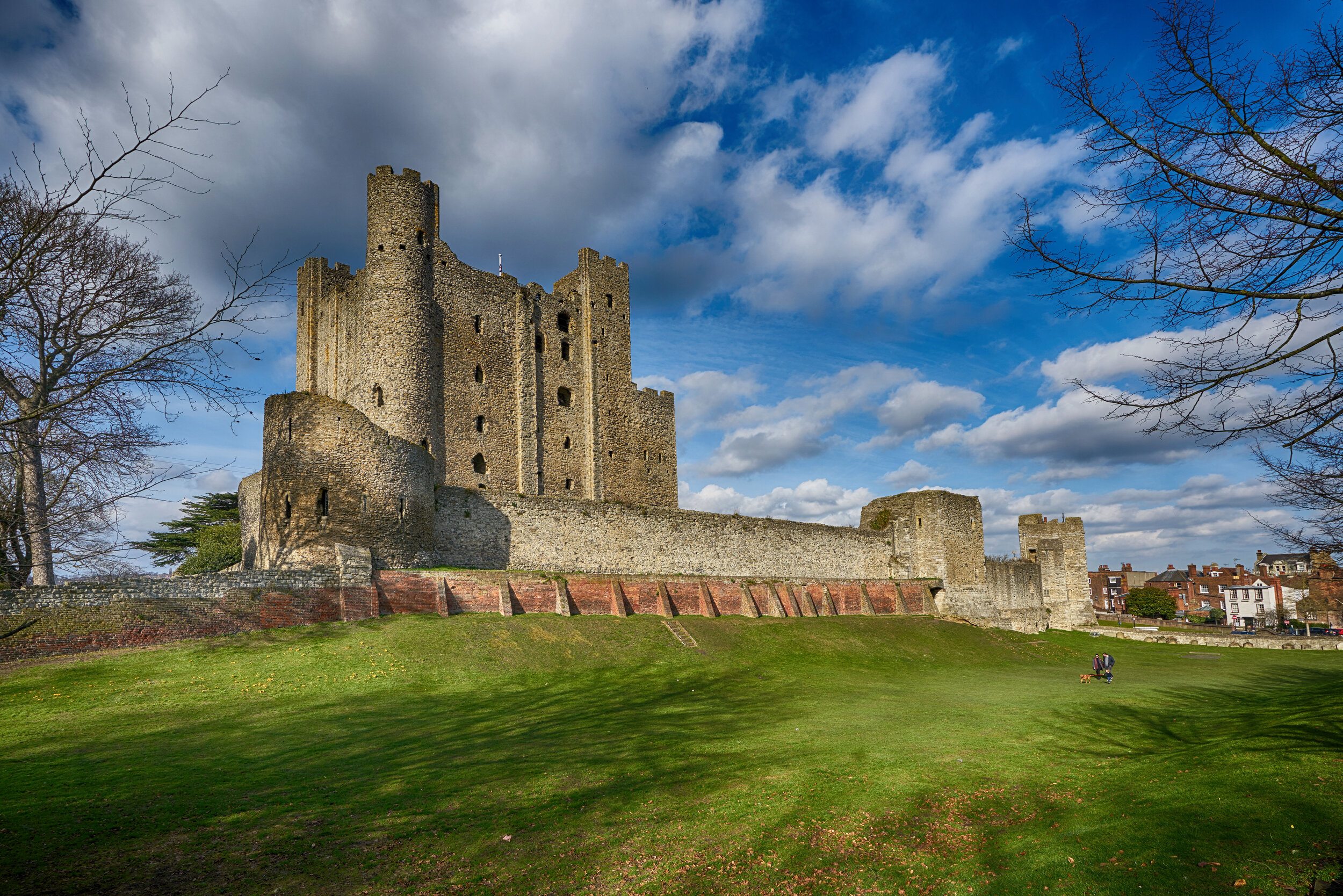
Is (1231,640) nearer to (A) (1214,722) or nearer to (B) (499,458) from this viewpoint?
(A) (1214,722)

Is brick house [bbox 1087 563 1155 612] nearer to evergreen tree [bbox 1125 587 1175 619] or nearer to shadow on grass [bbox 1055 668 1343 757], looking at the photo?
evergreen tree [bbox 1125 587 1175 619]

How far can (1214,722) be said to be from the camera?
13.8 m

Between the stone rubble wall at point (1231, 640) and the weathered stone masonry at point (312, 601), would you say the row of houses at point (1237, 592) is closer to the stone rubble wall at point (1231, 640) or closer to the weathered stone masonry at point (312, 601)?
the stone rubble wall at point (1231, 640)

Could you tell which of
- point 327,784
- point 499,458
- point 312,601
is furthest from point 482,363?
point 327,784

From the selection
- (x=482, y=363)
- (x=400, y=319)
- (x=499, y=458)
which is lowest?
(x=499, y=458)

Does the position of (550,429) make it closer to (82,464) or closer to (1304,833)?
(82,464)

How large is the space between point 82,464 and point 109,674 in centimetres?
885

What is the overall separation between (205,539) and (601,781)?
113 feet

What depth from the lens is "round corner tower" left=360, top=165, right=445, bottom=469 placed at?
97.3ft

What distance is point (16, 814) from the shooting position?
25.2 ft

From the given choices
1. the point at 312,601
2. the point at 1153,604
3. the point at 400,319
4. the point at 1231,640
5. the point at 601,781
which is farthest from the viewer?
the point at 1153,604

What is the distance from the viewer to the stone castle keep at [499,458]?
73.6 feet

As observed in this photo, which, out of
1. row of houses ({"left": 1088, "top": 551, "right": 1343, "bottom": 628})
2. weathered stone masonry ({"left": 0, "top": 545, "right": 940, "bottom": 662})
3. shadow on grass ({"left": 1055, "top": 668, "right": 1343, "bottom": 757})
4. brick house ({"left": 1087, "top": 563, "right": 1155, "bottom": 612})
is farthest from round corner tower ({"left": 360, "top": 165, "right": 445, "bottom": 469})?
brick house ({"left": 1087, "top": 563, "right": 1155, "bottom": 612})

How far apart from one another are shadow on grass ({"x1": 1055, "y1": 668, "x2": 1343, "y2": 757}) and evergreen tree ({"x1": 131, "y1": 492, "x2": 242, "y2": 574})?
36.2 m
